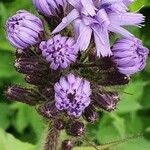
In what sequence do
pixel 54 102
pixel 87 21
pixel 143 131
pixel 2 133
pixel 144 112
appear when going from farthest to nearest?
pixel 144 112
pixel 143 131
pixel 2 133
pixel 54 102
pixel 87 21

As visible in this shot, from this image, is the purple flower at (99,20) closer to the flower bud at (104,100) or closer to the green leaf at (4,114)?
the flower bud at (104,100)

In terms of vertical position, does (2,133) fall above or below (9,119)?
above

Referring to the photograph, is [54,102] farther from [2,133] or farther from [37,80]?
[2,133]

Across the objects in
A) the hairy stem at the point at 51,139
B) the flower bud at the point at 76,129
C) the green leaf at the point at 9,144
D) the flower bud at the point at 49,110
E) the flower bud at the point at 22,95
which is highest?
the flower bud at the point at 22,95

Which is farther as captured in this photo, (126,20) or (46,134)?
(46,134)

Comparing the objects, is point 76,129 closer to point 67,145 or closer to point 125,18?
point 67,145

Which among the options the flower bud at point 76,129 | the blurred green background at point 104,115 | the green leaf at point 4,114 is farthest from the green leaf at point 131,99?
the flower bud at point 76,129

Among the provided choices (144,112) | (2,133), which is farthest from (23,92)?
(144,112)
